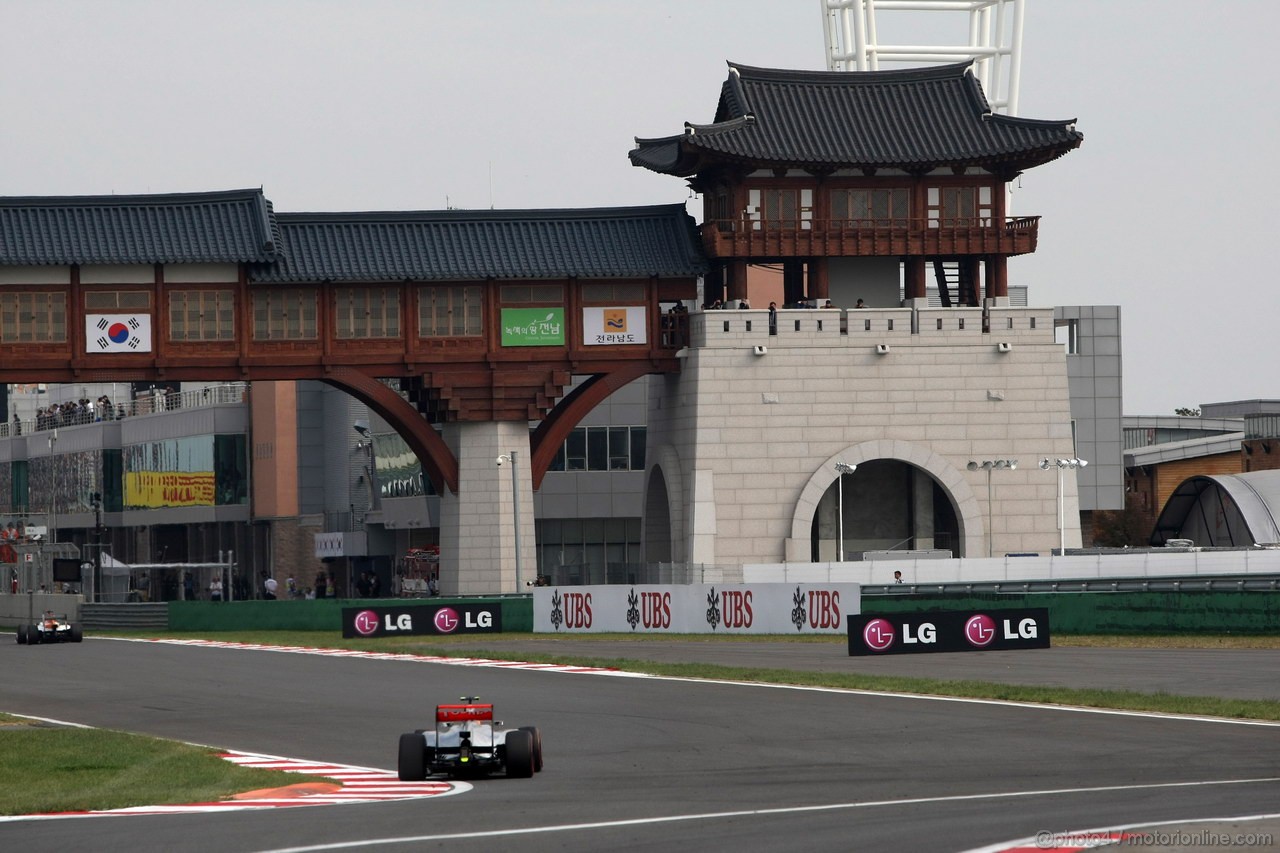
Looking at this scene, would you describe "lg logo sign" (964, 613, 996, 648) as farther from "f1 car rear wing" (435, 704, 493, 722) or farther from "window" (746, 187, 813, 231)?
"window" (746, 187, 813, 231)

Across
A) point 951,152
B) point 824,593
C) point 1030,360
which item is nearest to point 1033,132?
point 951,152

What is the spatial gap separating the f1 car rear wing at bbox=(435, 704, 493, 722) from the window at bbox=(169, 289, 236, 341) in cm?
4694

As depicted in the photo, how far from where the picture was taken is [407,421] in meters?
69.0

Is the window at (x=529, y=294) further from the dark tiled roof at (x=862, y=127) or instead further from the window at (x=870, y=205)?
the window at (x=870, y=205)

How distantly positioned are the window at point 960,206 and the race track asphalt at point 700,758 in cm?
2986

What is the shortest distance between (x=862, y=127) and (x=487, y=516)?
765 inches

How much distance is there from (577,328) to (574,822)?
51385 mm

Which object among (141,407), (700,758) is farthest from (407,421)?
(141,407)

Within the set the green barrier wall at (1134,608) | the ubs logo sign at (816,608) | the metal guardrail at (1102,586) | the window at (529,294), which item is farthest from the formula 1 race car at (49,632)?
the green barrier wall at (1134,608)

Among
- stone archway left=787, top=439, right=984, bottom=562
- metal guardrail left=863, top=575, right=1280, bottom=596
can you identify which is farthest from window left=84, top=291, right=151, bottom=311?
metal guardrail left=863, top=575, right=1280, bottom=596

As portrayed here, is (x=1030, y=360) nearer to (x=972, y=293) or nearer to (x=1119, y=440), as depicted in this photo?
(x=972, y=293)

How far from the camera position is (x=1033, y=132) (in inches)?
2719

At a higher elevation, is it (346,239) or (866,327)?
(346,239)

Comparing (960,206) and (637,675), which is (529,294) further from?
(637,675)
